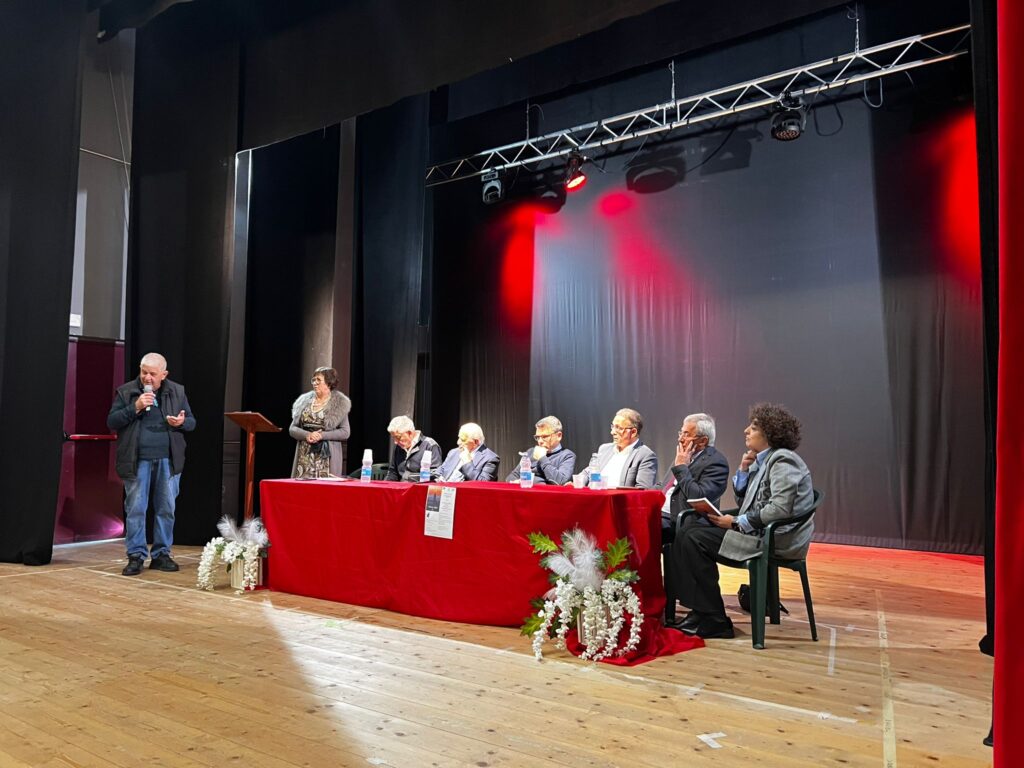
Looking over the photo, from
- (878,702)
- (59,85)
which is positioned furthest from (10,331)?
(878,702)

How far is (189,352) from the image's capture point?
20.6 ft

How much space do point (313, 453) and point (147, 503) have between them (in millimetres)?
1052

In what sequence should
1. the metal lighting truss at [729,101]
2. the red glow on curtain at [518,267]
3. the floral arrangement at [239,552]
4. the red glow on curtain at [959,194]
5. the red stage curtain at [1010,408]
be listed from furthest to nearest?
1. the red glow on curtain at [518,267]
2. the red glow on curtain at [959,194]
3. the metal lighting truss at [729,101]
4. the floral arrangement at [239,552]
5. the red stage curtain at [1010,408]

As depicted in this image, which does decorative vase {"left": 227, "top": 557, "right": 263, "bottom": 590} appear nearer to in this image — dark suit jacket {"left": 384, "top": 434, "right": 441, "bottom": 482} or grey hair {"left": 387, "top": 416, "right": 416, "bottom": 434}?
dark suit jacket {"left": 384, "top": 434, "right": 441, "bottom": 482}

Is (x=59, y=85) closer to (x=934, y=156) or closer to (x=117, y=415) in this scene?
(x=117, y=415)

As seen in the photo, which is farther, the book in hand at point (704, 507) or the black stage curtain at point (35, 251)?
the black stage curtain at point (35, 251)

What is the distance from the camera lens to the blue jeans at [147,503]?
4863 millimetres

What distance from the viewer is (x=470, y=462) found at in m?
4.59

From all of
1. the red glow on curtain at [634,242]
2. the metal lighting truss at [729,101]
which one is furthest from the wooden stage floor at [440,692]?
the red glow on curtain at [634,242]

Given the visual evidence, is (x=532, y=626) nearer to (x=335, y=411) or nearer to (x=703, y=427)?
A: (x=703, y=427)

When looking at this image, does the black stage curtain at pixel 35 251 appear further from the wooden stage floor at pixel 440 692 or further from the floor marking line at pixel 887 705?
the floor marking line at pixel 887 705

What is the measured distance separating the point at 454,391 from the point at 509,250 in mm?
1766

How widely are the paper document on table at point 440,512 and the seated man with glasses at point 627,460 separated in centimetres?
73

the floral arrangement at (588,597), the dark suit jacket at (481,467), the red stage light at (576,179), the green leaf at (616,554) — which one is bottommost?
the floral arrangement at (588,597)
